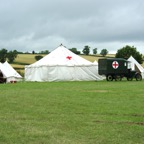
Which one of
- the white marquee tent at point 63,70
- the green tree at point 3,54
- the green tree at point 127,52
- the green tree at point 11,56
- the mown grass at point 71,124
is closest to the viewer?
the mown grass at point 71,124

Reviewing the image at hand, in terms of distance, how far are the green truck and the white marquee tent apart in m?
1.81

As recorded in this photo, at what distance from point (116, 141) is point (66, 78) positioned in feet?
109

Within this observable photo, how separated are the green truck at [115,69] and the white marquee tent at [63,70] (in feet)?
5.94

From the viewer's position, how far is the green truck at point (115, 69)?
3869cm

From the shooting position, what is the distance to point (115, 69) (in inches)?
1518

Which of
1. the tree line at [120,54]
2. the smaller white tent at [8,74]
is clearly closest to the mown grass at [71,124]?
the smaller white tent at [8,74]

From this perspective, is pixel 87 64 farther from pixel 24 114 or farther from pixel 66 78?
pixel 24 114

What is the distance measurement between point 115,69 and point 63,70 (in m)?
5.72

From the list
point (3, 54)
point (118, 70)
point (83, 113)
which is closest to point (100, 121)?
point (83, 113)

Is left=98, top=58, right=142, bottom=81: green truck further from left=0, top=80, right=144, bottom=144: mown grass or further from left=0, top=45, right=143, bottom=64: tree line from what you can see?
left=0, top=45, right=143, bottom=64: tree line

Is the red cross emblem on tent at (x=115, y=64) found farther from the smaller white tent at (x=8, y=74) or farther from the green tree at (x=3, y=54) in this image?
the green tree at (x=3, y=54)

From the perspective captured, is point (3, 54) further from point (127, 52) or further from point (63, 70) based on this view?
point (63, 70)

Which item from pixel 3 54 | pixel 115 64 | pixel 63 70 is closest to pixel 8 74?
pixel 63 70

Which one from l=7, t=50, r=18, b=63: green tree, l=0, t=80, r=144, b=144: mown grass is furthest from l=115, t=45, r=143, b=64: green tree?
l=0, t=80, r=144, b=144: mown grass
